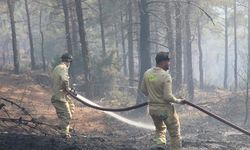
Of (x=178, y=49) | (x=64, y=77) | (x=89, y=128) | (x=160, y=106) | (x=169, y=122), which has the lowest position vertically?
(x=89, y=128)

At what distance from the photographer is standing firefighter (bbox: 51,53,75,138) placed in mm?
10266

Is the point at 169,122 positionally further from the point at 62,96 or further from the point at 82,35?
the point at 82,35

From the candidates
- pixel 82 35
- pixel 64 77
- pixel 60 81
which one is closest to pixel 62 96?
pixel 60 81

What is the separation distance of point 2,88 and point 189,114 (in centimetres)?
1065

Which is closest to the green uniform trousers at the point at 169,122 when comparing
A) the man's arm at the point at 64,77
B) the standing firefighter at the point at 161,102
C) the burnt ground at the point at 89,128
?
the standing firefighter at the point at 161,102

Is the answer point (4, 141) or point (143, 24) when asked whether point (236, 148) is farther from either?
point (143, 24)

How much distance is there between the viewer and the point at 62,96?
34.6 feet

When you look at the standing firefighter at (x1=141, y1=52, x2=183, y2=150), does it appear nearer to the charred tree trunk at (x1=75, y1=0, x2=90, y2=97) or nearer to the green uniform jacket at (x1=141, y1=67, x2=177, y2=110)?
the green uniform jacket at (x1=141, y1=67, x2=177, y2=110)

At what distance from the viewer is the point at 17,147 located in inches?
316

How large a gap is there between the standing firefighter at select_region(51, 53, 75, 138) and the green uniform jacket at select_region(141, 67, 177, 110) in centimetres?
291

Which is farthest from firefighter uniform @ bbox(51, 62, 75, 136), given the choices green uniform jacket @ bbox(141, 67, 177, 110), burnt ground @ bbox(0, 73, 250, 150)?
green uniform jacket @ bbox(141, 67, 177, 110)

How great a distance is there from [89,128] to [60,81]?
194 inches

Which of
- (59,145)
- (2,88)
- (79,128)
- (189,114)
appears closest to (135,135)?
(79,128)

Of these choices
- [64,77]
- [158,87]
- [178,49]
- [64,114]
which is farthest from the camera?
[178,49]
